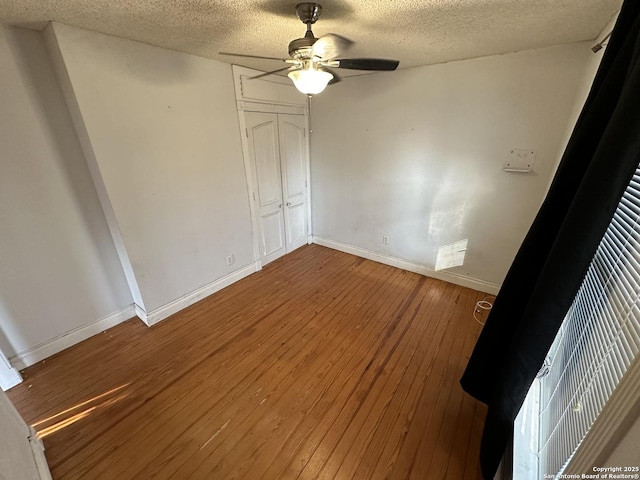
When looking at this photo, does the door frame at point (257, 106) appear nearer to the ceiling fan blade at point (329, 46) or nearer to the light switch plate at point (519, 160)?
the ceiling fan blade at point (329, 46)

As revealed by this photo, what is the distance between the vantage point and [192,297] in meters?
2.72

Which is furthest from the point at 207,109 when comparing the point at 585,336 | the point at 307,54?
the point at 585,336

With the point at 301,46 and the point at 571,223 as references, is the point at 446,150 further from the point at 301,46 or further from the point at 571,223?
the point at 571,223

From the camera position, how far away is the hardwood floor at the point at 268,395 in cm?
143

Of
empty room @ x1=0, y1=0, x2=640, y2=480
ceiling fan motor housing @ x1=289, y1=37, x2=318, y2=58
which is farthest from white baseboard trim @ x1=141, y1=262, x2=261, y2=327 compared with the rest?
ceiling fan motor housing @ x1=289, y1=37, x2=318, y2=58

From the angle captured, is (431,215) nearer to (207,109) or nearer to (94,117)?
(207,109)

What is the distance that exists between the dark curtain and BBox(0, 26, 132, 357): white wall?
2.99m

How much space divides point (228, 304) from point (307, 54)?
7.69 ft

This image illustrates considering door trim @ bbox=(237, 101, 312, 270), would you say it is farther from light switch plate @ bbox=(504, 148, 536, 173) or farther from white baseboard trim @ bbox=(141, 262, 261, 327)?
light switch plate @ bbox=(504, 148, 536, 173)

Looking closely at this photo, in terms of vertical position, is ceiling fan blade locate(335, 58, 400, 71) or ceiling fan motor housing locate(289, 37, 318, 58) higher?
ceiling fan motor housing locate(289, 37, 318, 58)

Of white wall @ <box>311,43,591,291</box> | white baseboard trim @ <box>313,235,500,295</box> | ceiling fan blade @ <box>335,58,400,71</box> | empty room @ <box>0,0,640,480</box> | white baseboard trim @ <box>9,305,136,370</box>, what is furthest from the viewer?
white baseboard trim @ <box>313,235,500,295</box>

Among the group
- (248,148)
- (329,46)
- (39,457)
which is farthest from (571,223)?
(248,148)

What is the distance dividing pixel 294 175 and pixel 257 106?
100cm

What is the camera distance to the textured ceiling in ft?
4.69
